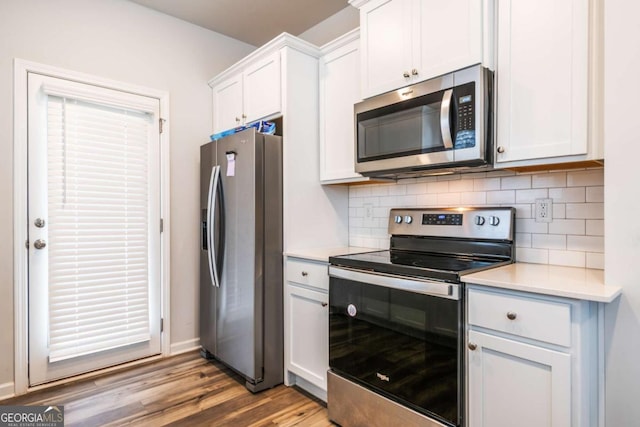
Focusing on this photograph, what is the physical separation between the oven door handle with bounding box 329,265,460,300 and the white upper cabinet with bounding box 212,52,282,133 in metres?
1.24

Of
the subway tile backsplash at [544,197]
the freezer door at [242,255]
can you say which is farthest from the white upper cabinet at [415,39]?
the freezer door at [242,255]

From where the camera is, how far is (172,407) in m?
2.12

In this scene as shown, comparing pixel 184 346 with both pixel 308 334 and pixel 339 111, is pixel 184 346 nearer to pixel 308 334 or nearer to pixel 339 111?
pixel 308 334

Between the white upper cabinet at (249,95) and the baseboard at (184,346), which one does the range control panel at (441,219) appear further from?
the baseboard at (184,346)

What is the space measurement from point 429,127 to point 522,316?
946mm

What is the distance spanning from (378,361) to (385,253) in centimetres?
66

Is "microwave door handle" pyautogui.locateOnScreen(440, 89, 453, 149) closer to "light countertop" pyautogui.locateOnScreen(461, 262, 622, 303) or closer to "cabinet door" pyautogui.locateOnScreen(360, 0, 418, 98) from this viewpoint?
"cabinet door" pyautogui.locateOnScreen(360, 0, 418, 98)

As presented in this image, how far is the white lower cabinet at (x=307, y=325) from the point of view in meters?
2.14

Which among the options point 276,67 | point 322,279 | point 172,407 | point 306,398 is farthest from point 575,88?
point 172,407

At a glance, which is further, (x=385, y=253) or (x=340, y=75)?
(x=340, y=75)

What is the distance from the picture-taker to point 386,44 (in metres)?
1.96

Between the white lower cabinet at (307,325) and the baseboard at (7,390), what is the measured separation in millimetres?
1727

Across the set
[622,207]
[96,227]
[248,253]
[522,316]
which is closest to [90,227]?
[96,227]

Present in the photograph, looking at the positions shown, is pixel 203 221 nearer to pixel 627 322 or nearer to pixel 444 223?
pixel 444 223
